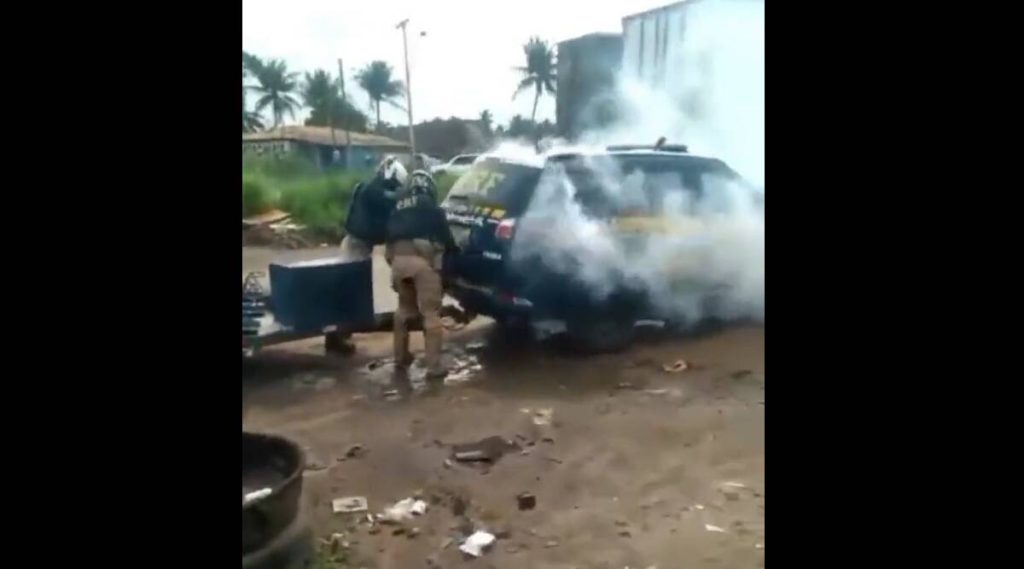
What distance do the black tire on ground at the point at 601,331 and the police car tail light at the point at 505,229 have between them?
128mm

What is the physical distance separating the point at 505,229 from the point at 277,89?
0.32 meters

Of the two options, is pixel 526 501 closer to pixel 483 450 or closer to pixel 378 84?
pixel 483 450

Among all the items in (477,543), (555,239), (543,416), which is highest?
(555,239)

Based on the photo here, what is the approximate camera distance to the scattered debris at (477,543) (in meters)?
1.18

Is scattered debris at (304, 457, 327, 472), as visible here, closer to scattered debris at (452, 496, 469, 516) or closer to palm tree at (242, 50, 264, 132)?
scattered debris at (452, 496, 469, 516)

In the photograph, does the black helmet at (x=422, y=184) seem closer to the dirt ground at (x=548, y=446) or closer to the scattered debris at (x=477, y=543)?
the dirt ground at (x=548, y=446)

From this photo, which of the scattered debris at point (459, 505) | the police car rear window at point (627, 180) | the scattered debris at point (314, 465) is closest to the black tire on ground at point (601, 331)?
the police car rear window at point (627, 180)

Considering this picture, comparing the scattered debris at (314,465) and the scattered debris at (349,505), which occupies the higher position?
the scattered debris at (314,465)

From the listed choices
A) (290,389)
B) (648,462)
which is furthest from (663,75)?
(290,389)

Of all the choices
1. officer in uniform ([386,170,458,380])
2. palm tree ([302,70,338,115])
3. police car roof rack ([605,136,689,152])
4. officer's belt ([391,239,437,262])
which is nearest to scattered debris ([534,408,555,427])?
officer in uniform ([386,170,458,380])

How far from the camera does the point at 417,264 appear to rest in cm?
123

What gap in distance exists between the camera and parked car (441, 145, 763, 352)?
1.25m

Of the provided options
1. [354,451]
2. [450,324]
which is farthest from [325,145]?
[354,451]
